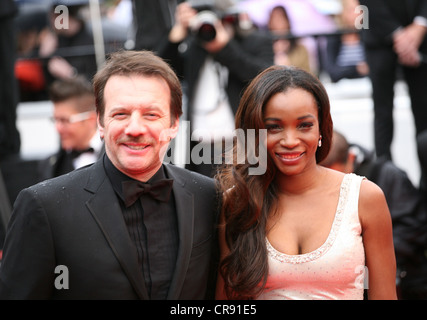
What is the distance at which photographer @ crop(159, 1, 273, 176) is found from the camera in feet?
12.9

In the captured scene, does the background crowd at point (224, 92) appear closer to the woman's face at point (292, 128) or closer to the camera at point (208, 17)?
the camera at point (208, 17)

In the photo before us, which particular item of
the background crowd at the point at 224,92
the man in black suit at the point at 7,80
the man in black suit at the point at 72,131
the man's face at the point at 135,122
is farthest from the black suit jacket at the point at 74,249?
the man in black suit at the point at 7,80

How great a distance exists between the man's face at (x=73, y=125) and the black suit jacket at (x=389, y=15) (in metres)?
1.98

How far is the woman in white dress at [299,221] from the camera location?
228 centimetres

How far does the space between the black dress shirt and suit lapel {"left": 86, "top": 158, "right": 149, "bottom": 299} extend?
43 millimetres

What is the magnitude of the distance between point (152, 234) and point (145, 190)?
5.9 inches

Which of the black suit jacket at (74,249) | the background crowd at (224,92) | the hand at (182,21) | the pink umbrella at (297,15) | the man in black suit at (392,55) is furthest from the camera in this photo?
the pink umbrella at (297,15)

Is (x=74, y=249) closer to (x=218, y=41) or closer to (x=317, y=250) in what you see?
(x=317, y=250)

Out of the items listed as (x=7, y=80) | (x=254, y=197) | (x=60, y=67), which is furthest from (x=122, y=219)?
(x=60, y=67)

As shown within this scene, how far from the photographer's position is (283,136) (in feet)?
7.64

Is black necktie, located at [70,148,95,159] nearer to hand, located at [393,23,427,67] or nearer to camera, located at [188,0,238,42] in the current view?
camera, located at [188,0,238,42]

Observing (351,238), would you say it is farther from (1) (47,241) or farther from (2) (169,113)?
(1) (47,241)

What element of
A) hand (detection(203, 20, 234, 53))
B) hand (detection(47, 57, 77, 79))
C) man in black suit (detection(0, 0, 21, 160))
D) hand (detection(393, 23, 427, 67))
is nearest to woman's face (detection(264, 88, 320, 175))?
hand (detection(203, 20, 234, 53))
